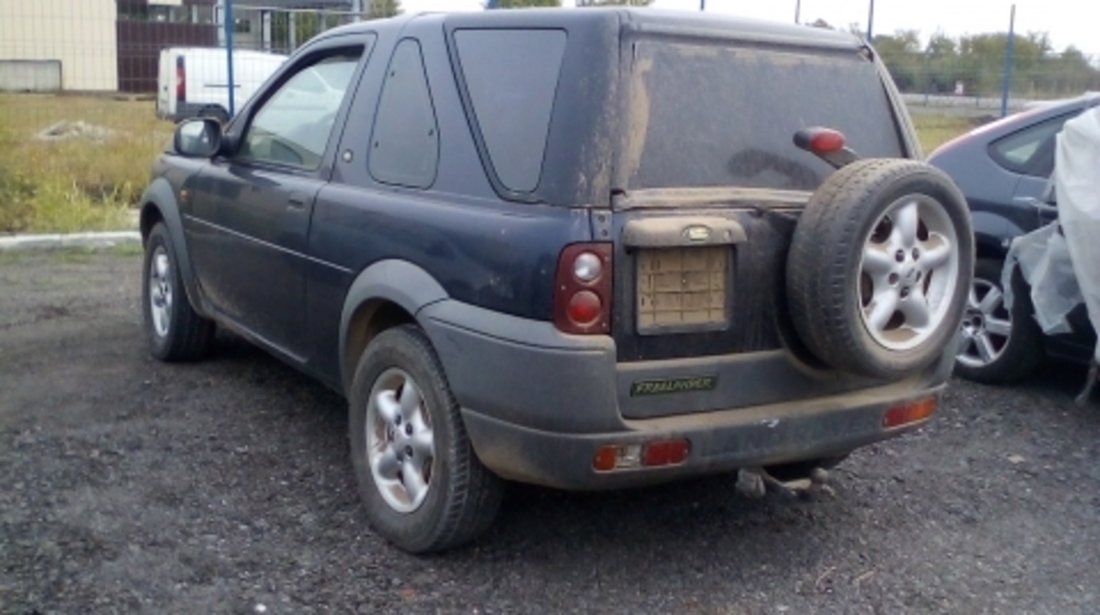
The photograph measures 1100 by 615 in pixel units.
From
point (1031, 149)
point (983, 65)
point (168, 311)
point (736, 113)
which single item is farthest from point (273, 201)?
point (983, 65)

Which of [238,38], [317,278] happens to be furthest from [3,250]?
[317,278]

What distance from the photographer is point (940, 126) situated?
1511cm

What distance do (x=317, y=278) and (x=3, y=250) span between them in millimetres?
6271

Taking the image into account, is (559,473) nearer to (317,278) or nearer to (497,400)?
(497,400)

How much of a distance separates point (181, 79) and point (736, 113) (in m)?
13.9

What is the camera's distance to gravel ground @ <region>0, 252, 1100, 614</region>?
399cm

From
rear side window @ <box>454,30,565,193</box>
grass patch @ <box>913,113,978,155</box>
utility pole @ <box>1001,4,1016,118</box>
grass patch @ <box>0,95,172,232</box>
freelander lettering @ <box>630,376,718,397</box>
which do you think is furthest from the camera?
utility pole @ <box>1001,4,1016,118</box>

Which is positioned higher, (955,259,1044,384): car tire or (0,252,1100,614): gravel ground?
(955,259,1044,384): car tire

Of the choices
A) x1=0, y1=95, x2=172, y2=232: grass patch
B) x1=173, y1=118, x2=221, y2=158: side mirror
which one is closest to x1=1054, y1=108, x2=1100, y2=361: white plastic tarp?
x1=173, y1=118, x2=221, y2=158: side mirror

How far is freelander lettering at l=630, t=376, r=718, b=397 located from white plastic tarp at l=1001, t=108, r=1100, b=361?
267cm

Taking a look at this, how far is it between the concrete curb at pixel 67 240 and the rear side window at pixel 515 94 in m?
6.80

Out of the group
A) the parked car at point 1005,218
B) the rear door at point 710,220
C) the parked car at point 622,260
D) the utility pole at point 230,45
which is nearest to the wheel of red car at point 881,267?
the parked car at point 622,260

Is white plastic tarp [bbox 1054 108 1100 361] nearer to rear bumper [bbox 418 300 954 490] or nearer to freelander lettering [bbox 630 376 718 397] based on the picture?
rear bumper [bbox 418 300 954 490]

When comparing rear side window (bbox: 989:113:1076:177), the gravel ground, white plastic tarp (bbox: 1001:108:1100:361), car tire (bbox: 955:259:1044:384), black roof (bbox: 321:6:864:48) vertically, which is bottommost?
the gravel ground
